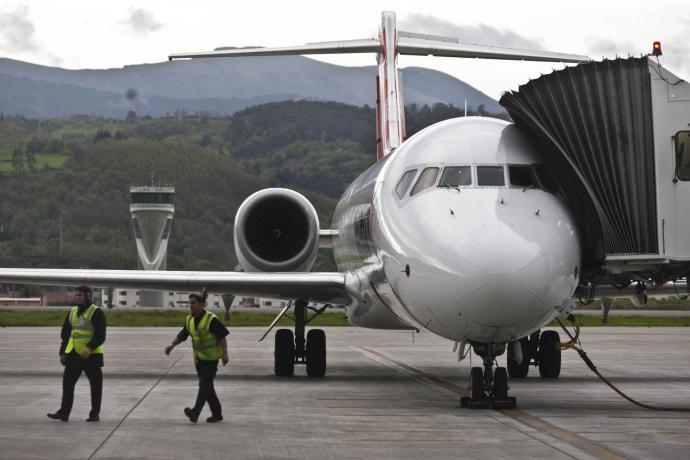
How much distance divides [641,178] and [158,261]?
3634 inches

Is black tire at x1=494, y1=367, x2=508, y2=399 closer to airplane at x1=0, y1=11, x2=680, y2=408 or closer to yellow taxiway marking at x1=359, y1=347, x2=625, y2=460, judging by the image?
airplane at x1=0, y1=11, x2=680, y2=408

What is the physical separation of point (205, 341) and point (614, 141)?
5152mm

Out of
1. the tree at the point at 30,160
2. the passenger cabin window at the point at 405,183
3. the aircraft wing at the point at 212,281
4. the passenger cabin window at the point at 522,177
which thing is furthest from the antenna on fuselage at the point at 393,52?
the tree at the point at 30,160

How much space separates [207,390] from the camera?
1288cm

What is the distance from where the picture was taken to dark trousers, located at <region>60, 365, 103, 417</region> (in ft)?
42.5

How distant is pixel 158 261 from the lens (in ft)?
341

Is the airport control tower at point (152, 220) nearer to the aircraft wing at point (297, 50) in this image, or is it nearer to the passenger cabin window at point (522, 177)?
the aircraft wing at point (297, 50)

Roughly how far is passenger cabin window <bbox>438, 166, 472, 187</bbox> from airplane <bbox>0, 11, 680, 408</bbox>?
0.04 feet

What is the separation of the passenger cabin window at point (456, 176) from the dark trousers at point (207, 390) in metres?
3.24

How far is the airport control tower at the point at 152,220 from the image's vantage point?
106 metres

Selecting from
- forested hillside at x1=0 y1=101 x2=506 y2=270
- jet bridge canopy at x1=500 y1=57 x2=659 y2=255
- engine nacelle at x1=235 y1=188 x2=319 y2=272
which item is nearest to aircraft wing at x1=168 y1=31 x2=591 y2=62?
engine nacelle at x1=235 y1=188 x2=319 y2=272

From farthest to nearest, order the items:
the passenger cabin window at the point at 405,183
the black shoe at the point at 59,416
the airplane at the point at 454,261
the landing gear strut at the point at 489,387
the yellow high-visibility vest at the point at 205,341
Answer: the passenger cabin window at the point at 405,183 < the landing gear strut at the point at 489,387 < the yellow high-visibility vest at the point at 205,341 < the black shoe at the point at 59,416 < the airplane at the point at 454,261

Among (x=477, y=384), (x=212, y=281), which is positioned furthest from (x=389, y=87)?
(x=477, y=384)

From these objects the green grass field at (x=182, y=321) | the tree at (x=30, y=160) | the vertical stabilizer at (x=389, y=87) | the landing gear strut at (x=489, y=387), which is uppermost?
the tree at (x=30, y=160)
